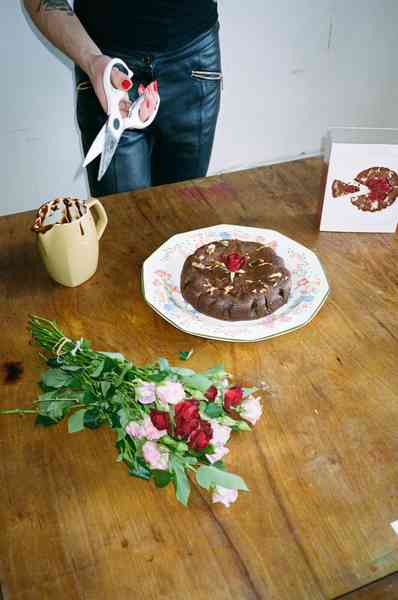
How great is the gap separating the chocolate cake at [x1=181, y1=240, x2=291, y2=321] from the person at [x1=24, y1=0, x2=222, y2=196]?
0.50 m

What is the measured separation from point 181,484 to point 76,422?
0.62ft

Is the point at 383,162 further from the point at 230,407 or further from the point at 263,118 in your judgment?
the point at 263,118

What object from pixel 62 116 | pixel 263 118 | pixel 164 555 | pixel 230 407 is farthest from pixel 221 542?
pixel 263 118

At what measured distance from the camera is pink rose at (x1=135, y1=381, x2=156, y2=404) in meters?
0.77

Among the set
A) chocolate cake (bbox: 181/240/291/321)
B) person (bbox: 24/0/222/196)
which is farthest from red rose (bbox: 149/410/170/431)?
person (bbox: 24/0/222/196)

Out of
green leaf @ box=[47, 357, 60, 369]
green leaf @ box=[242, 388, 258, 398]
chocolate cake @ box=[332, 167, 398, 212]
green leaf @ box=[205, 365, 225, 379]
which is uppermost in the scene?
chocolate cake @ box=[332, 167, 398, 212]

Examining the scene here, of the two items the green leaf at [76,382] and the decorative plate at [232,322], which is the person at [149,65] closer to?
the decorative plate at [232,322]

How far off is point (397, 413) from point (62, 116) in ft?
6.18

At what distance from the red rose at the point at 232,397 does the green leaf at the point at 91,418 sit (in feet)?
0.60

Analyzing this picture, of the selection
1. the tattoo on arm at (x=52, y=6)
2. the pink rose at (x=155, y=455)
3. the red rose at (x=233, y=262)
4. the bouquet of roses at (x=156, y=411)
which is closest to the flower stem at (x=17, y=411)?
the bouquet of roses at (x=156, y=411)

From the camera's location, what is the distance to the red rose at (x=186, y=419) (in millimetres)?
737

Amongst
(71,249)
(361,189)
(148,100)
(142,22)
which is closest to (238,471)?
(71,249)

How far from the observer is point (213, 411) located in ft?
2.56

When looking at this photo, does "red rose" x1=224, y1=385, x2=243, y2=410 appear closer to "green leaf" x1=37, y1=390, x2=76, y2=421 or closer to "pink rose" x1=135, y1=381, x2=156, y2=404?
"pink rose" x1=135, y1=381, x2=156, y2=404
